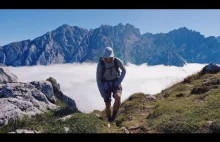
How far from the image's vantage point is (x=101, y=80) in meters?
14.2

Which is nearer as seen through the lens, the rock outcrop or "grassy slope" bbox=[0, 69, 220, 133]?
Result: "grassy slope" bbox=[0, 69, 220, 133]

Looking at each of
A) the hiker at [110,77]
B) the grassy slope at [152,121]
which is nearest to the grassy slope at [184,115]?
the grassy slope at [152,121]

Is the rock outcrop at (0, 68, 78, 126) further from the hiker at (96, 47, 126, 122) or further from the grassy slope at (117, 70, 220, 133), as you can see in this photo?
the grassy slope at (117, 70, 220, 133)

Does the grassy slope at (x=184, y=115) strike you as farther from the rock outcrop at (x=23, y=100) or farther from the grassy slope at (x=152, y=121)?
the rock outcrop at (x=23, y=100)

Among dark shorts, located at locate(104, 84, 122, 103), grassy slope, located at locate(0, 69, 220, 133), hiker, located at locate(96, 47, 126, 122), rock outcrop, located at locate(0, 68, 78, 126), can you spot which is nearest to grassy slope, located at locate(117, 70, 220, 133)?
grassy slope, located at locate(0, 69, 220, 133)

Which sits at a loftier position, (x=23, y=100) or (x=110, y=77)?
(x=110, y=77)

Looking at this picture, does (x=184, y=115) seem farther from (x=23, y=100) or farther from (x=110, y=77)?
(x=23, y=100)

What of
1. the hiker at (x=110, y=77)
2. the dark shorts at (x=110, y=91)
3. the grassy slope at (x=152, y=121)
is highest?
the hiker at (x=110, y=77)

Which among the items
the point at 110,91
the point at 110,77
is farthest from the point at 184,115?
the point at 110,77

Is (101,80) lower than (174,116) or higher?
higher
